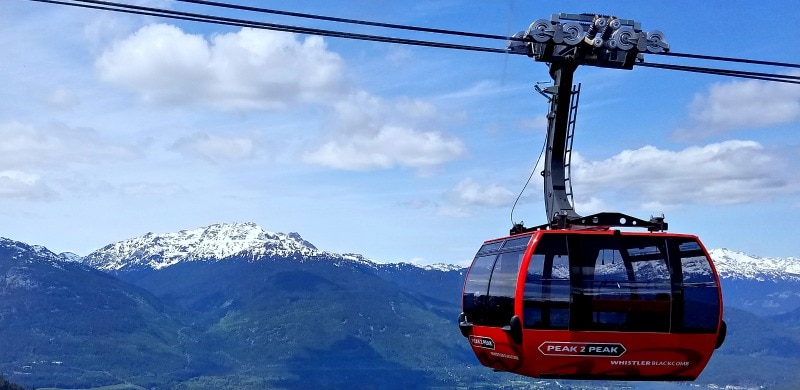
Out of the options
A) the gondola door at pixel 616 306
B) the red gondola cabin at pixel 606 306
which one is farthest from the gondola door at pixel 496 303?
the gondola door at pixel 616 306

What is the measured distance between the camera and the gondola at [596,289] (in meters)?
19.9

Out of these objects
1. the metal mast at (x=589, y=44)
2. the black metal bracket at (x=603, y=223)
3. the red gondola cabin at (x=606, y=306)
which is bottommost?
the red gondola cabin at (x=606, y=306)

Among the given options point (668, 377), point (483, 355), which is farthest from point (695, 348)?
point (483, 355)

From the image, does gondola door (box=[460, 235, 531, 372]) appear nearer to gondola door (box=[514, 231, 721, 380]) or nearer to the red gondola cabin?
the red gondola cabin

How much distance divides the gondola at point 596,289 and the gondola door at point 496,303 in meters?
0.05

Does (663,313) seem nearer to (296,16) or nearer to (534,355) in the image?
(534,355)

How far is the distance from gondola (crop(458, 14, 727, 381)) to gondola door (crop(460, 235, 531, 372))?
5 cm

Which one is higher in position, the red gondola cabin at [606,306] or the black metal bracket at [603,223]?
the black metal bracket at [603,223]

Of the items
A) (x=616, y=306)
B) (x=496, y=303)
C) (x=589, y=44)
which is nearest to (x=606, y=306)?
(x=616, y=306)

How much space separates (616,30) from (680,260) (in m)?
5.59

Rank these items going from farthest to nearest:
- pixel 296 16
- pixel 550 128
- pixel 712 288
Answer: pixel 550 128 → pixel 712 288 → pixel 296 16

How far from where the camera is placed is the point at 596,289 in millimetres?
20203

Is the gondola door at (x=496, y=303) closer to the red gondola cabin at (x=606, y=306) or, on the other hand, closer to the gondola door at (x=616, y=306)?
the red gondola cabin at (x=606, y=306)

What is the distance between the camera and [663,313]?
2070 cm
